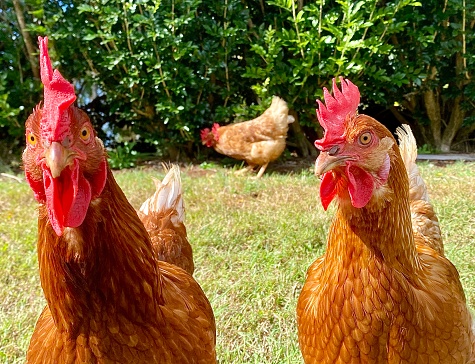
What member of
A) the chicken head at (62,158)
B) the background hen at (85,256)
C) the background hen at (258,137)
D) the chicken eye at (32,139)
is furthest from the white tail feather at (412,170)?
the background hen at (258,137)

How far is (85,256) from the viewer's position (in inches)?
47.9

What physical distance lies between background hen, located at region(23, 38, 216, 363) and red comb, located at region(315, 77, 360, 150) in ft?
2.41

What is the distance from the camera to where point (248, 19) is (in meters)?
6.17

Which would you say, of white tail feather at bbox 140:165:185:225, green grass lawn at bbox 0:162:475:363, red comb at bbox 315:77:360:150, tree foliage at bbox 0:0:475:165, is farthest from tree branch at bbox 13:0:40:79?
red comb at bbox 315:77:360:150

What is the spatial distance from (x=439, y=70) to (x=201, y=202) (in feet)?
15.6

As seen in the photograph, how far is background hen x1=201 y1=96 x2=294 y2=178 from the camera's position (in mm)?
6062

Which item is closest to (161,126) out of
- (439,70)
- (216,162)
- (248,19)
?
(216,162)

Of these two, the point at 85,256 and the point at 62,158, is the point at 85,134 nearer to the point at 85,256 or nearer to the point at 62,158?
the point at 62,158

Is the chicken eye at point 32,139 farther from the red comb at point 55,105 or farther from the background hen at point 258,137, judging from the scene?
the background hen at point 258,137

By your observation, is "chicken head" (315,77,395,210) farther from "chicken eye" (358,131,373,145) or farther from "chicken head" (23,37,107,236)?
"chicken head" (23,37,107,236)

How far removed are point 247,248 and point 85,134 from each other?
2641 millimetres

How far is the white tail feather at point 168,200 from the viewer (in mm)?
2496

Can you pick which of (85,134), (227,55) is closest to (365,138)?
(85,134)

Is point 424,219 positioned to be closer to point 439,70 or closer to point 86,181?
point 86,181
